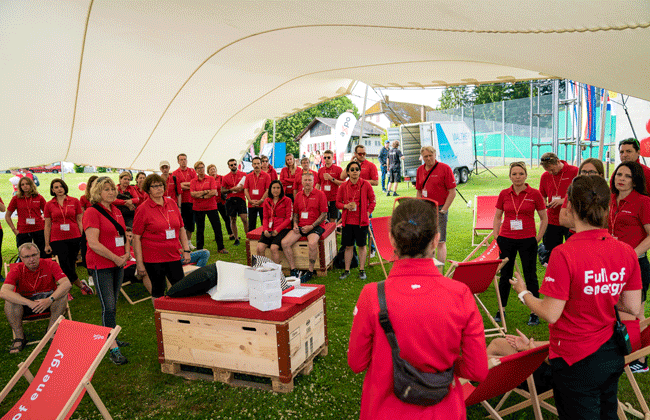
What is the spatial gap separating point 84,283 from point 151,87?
9.86 ft

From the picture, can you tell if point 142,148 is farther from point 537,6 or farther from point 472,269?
point 537,6

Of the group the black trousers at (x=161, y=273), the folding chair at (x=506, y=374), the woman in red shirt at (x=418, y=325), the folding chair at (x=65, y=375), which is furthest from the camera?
the black trousers at (x=161, y=273)

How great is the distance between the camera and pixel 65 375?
2.62 meters

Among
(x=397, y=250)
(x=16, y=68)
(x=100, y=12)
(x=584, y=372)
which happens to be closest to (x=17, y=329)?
(x=16, y=68)

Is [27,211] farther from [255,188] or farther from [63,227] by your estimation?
[255,188]

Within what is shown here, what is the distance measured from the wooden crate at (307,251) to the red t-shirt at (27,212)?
129 inches

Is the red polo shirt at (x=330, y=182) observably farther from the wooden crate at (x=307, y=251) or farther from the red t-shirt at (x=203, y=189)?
the red t-shirt at (x=203, y=189)

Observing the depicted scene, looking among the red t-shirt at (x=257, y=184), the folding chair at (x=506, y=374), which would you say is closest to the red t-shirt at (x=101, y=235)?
the folding chair at (x=506, y=374)

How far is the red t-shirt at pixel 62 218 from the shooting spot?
568 centimetres

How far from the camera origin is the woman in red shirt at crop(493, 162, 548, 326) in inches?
159

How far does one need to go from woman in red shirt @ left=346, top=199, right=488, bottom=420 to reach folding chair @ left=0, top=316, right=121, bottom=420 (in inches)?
73.9

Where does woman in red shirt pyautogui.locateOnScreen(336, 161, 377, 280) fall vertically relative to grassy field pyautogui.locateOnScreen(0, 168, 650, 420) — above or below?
above

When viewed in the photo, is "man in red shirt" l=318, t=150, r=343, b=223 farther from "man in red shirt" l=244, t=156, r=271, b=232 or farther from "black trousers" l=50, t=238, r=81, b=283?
"black trousers" l=50, t=238, r=81, b=283

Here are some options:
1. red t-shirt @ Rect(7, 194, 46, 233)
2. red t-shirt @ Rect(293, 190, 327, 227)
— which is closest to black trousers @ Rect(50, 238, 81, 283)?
red t-shirt @ Rect(7, 194, 46, 233)
